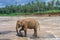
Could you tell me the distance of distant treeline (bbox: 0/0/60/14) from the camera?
2882cm

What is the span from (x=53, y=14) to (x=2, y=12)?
625 cm

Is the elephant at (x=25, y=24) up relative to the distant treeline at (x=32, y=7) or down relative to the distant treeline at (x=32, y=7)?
up

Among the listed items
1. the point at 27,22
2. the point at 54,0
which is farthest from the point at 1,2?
the point at 27,22

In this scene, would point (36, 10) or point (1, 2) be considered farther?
point (36, 10)

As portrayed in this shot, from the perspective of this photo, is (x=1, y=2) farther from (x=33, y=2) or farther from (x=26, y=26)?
(x=26, y=26)

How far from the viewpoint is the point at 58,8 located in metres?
29.2

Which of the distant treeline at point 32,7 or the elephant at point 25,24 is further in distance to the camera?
the distant treeline at point 32,7

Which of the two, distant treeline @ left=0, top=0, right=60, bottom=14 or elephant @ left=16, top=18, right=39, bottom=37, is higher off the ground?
elephant @ left=16, top=18, right=39, bottom=37

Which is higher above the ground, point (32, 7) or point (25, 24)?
point (25, 24)

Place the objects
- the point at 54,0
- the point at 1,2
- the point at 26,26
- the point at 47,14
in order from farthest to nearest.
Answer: the point at 54,0 < the point at 47,14 < the point at 1,2 < the point at 26,26

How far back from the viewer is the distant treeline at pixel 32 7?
94.5 feet

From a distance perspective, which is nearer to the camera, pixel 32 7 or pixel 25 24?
pixel 25 24

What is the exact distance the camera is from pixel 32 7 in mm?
29531

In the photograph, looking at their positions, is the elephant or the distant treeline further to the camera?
the distant treeline
